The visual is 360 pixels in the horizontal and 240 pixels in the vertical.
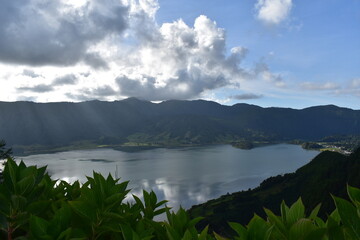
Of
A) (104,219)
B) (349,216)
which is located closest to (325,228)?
(349,216)

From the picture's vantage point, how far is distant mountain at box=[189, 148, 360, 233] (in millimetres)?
86500

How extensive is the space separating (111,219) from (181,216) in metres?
0.80

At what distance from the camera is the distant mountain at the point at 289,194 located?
86.5 metres

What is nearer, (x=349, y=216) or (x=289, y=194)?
(x=349, y=216)

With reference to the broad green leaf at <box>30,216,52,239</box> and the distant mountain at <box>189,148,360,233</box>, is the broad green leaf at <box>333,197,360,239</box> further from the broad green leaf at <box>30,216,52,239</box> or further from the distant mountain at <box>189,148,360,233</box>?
the distant mountain at <box>189,148,360,233</box>

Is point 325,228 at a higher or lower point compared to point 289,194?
higher

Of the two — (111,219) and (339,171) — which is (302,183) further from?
(111,219)

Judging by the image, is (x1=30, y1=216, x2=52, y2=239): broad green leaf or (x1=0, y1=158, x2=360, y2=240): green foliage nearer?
(x1=0, y1=158, x2=360, y2=240): green foliage

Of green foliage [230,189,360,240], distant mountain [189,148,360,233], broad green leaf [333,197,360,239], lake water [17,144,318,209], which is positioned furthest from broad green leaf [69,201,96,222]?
lake water [17,144,318,209]

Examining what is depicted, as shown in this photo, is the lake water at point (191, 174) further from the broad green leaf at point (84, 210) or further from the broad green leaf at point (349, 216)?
the broad green leaf at point (349, 216)

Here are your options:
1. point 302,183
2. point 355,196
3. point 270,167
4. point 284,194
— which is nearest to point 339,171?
point 302,183

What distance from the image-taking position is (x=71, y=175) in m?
132

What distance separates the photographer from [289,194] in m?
106

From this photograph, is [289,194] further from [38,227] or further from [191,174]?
[38,227]
